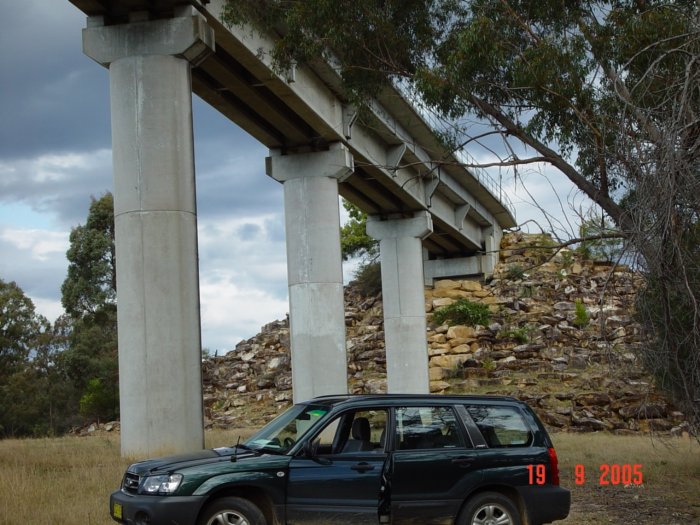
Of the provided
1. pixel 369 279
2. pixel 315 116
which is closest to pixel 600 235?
pixel 315 116

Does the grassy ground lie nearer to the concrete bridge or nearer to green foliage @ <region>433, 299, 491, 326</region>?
the concrete bridge

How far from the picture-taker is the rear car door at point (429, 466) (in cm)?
916

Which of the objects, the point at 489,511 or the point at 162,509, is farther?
the point at 489,511

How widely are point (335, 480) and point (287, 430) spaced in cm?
89

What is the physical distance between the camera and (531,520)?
9.42 meters

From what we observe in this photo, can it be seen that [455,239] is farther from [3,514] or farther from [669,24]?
[3,514]

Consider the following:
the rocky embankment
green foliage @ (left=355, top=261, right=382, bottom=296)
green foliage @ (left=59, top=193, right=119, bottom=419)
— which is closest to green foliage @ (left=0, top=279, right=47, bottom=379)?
green foliage @ (left=59, top=193, right=119, bottom=419)

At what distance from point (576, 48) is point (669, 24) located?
5.47 feet

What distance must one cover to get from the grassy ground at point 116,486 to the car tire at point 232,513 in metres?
1.96

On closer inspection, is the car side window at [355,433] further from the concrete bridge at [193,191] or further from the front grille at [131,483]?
the concrete bridge at [193,191]

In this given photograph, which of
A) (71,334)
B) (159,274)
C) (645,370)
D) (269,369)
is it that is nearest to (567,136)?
(645,370)

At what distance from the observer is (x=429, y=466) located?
929 cm

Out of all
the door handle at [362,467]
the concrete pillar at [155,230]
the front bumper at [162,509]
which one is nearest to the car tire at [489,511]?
the door handle at [362,467]

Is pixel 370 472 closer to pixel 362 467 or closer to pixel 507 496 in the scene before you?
pixel 362 467
